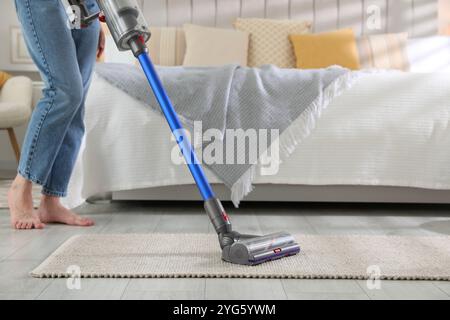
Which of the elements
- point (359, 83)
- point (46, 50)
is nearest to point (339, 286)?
point (46, 50)

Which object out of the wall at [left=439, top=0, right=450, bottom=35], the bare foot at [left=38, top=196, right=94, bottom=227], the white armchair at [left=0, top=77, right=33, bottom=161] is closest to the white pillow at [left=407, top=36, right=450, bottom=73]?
the wall at [left=439, top=0, right=450, bottom=35]

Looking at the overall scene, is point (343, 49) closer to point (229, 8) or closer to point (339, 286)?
point (229, 8)

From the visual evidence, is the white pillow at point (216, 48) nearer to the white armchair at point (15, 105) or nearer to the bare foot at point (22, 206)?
the white armchair at point (15, 105)

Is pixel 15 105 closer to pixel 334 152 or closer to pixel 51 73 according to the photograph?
pixel 51 73

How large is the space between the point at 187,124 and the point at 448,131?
3.06 ft

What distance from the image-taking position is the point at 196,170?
1576mm

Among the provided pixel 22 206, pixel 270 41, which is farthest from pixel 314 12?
pixel 22 206

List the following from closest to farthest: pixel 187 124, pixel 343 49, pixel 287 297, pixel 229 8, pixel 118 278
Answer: pixel 287 297, pixel 118 278, pixel 187 124, pixel 343 49, pixel 229 8

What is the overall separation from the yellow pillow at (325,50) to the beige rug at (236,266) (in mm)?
2148

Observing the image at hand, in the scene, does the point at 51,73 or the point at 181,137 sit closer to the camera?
the point at 181,137

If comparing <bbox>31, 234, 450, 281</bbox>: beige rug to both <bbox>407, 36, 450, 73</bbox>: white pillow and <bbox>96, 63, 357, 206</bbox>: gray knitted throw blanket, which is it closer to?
<bbox>96, 63, 357, 206</bbox>: gray knitted throw blanket

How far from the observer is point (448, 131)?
2.46 metres

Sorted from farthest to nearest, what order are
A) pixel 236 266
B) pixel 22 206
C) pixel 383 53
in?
1. pixel 383 53
2. pixel 22 206
3. pixel 236 266

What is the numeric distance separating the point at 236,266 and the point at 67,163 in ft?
2.81
